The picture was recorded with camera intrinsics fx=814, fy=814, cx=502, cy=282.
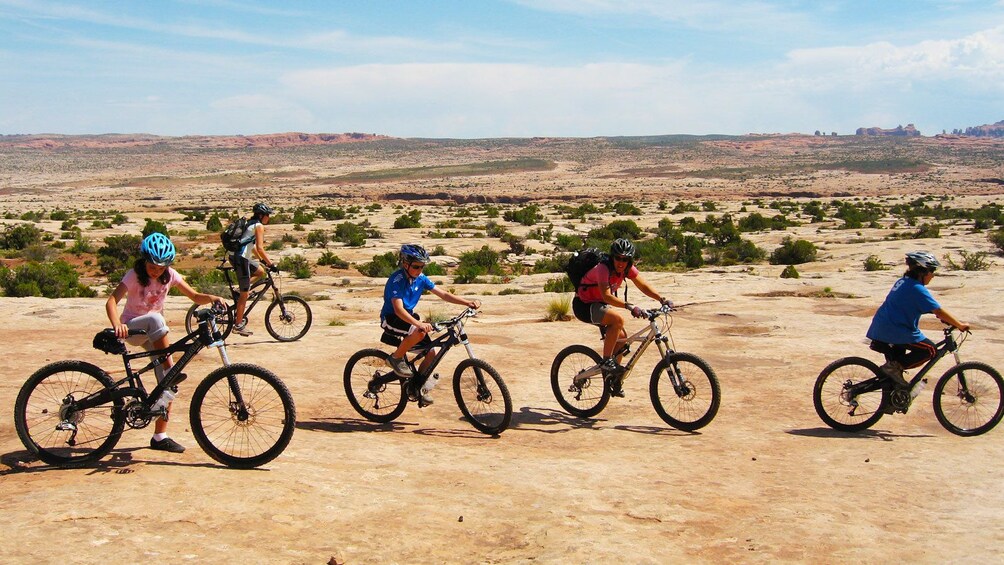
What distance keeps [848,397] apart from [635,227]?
2921cm

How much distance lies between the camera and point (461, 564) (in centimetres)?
450

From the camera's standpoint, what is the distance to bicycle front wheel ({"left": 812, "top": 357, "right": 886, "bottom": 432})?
8.16 m

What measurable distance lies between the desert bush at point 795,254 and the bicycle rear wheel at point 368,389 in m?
20.8

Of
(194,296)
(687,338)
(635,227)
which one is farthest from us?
(635,227)

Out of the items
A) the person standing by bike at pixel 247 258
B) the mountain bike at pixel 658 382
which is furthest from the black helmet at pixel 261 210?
the mountain bike at pixel 658 382

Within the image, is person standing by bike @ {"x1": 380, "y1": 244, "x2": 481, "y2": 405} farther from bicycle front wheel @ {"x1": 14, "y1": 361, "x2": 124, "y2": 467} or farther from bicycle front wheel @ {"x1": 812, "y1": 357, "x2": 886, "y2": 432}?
bicycle front wheel @ {"x1": 812, "y1": 357, "x2": 886, "y2": 432}

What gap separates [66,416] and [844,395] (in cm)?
704

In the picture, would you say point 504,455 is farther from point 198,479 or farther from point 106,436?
point 106,436

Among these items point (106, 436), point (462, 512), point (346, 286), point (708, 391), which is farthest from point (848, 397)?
point (346, 286)

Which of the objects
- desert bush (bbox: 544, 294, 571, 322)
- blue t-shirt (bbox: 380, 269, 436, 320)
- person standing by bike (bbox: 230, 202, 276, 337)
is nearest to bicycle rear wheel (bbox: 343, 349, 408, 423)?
blue t-shirt (bbox: 380, 269, 436, 320)

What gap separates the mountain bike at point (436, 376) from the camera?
25.3ft

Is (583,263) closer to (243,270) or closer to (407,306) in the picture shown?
(407,306)

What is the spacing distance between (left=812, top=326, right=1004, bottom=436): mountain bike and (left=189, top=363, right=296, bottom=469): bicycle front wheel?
5.35m

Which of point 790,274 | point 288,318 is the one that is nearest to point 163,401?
point 288,318
